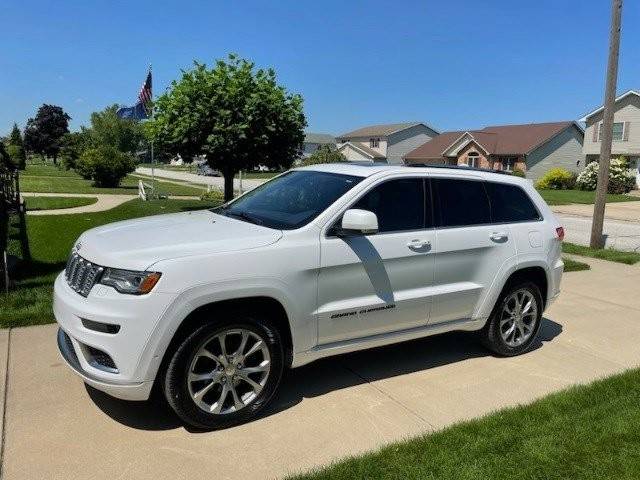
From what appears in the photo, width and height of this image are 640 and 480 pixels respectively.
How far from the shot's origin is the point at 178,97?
1407 centimetres

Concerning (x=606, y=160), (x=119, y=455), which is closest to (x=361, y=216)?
(x=119, y=455)

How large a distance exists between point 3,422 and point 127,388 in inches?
40.4

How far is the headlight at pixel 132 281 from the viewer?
11.1 feet

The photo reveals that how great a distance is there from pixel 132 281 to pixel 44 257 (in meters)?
6.28

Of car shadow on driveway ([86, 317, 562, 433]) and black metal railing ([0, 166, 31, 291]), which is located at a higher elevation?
black metal railing ([0, 166, 31, 291])

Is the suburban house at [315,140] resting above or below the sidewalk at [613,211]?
above

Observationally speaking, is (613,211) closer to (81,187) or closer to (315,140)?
(81,187)

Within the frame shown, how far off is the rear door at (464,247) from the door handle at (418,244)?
115 millimetres

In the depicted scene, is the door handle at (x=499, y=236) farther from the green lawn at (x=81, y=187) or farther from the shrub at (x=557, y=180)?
the shrub at (x=557, y=180)

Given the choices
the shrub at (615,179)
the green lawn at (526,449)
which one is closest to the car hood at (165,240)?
the green lawn at (526,449)

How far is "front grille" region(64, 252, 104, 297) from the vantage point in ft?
11.6

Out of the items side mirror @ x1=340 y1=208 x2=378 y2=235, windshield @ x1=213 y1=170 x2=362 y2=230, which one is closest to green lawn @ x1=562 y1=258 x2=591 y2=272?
windshield @ x1=213 y1=170 x2=362 y2=230

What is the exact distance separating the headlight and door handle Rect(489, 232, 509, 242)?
3015 mm

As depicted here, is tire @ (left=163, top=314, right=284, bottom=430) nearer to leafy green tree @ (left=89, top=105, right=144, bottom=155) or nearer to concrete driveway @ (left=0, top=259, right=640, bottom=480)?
concrete driveway @ (left=0, top=259, right=640, bottom=480)
